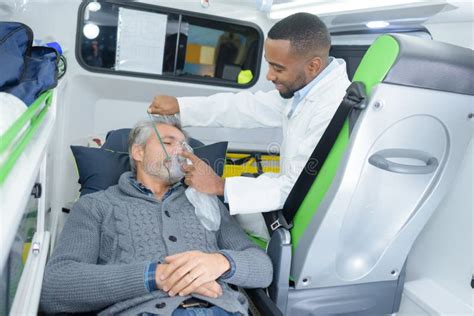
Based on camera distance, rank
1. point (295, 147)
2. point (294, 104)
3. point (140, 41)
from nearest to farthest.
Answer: point (295, 147) → point (294, 104) → point (140, 41)

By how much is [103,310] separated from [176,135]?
3.10 ft

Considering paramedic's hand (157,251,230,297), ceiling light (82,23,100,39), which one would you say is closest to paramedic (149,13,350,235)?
paramedic's hand (157,251,230,297)

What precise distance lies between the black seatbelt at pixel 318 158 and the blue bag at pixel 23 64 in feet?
3.22

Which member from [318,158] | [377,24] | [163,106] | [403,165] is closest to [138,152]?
[163,106]

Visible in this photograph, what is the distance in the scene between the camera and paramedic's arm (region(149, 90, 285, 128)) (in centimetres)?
247

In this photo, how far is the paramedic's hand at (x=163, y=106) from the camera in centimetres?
226

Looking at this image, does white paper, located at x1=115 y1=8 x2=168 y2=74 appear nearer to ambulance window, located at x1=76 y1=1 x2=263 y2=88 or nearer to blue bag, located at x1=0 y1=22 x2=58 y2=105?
ambulance window, located at x1=76 y1=1 x2=263 y2=88

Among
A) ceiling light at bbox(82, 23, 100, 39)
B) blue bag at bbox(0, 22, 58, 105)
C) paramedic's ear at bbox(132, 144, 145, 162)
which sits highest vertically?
ceiling light at bbox(82, 23, 100, 39)

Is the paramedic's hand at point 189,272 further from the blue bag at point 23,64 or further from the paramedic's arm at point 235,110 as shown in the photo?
the paramedic's arm at point 235,110

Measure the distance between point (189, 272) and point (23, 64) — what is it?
0.92m

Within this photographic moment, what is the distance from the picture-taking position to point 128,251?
163 centimetres

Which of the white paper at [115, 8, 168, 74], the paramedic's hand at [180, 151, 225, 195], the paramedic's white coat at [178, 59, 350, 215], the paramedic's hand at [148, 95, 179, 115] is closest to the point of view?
the paramedic's white coat at [178, 59, 350, 215]

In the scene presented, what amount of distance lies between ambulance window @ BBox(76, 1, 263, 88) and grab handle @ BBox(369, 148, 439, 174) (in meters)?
2.07

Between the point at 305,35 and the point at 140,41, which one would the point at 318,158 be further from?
the point at 140,41
